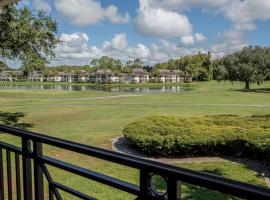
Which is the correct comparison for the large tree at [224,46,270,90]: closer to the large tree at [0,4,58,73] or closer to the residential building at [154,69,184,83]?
the large tree at [0,4,58,73]

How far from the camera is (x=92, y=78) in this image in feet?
419

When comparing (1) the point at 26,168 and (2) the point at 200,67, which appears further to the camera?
(2) the point at 200,67

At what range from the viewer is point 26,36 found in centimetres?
1352

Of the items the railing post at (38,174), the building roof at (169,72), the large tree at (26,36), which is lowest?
the railing post at (38,174)

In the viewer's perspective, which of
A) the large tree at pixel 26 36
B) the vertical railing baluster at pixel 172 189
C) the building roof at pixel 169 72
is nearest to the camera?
the vertical railing baluster at pixel 172 189

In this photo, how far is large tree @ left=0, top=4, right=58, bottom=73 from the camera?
13.3 metres

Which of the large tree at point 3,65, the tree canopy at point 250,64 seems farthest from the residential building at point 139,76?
the large tree at point 3,65

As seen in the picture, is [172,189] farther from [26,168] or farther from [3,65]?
[3,65]

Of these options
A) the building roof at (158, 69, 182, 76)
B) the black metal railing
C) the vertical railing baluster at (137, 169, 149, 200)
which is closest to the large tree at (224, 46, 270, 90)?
the black metal railing

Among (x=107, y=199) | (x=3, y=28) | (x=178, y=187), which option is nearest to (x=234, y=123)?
(x=107, y=199)

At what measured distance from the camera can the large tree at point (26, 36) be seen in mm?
13266

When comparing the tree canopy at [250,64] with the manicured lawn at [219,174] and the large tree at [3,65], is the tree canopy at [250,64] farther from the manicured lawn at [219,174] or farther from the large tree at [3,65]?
the manicured lawn at [219,174]

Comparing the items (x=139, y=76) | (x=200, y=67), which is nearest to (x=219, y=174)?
(x=200, y=67)

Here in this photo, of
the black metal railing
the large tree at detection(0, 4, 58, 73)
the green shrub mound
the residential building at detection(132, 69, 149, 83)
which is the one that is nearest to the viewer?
the black metal railing
